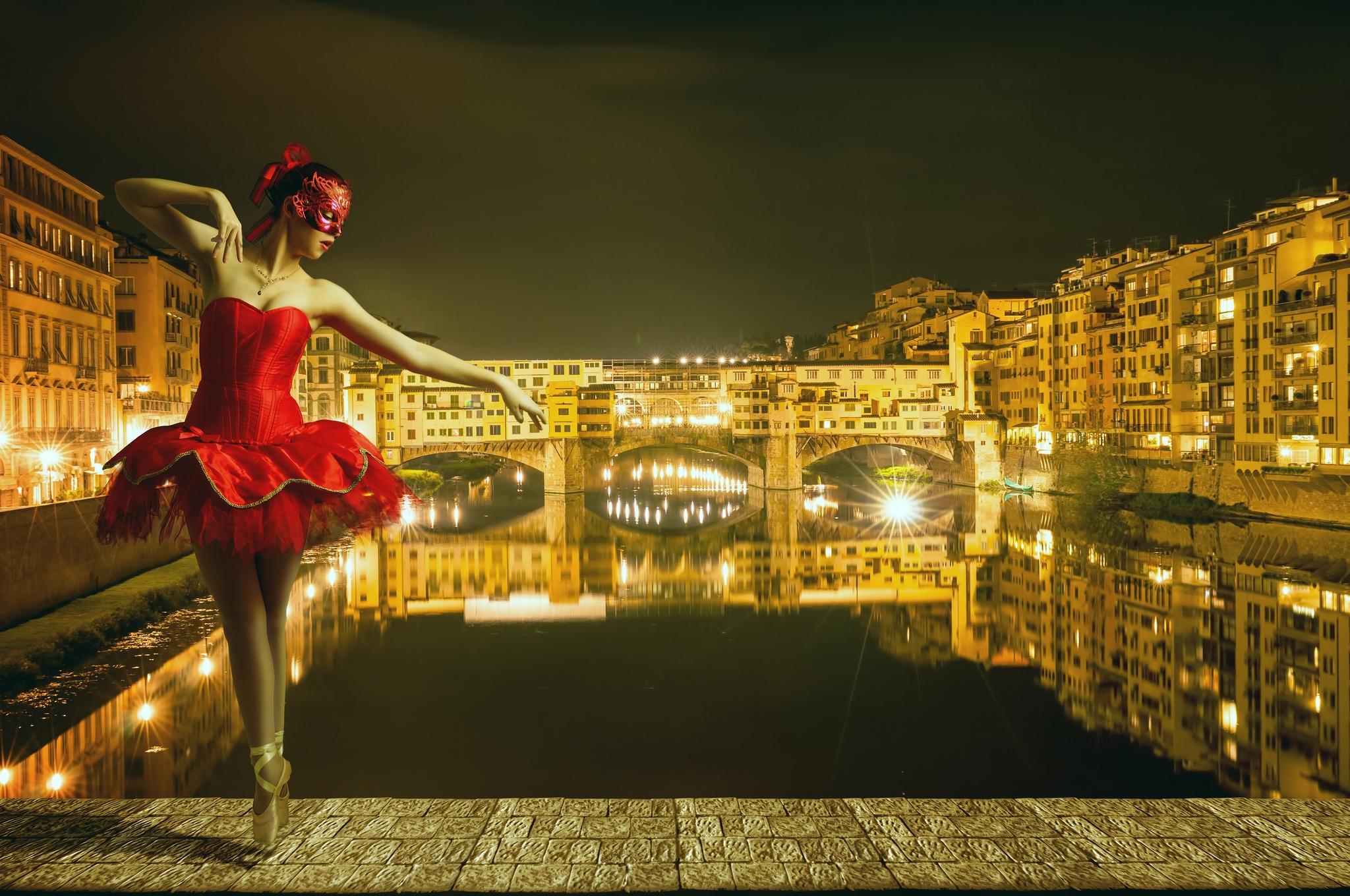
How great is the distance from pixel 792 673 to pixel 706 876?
54.0 ft

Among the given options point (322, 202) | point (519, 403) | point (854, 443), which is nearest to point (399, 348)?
point (519, 403)

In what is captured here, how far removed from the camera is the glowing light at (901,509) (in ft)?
158

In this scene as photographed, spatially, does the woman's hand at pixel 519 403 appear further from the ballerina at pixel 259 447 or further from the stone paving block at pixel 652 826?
the stone paving block at pixel 652 826

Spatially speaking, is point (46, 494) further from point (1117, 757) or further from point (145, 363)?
point (1117, 757)

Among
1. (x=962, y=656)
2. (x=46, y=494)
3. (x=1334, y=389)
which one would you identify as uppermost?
(x=1334, y=389)

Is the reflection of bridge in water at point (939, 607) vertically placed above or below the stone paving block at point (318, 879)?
below

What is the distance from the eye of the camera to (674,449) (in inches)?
4114

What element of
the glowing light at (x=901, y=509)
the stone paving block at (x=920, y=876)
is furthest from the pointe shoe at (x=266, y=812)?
the glowing light at (x=901, y=509)

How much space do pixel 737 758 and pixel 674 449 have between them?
90.6 metres

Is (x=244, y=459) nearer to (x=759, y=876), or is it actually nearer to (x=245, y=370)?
(x=245, y=370)

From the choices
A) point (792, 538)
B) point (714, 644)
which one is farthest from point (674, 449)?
point (714, 644)

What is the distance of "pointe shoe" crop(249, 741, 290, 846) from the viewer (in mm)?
4070

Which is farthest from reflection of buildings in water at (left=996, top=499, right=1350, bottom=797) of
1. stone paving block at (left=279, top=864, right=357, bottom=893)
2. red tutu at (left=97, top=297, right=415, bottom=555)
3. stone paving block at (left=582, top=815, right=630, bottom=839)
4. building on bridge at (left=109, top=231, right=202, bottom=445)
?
building on bridge at (left=109, top=231, right=202, bottom=445)

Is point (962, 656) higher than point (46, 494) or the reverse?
the reverse
